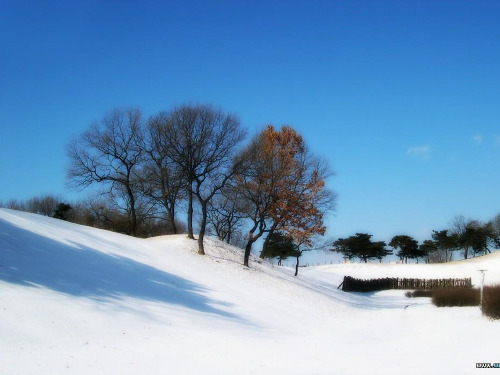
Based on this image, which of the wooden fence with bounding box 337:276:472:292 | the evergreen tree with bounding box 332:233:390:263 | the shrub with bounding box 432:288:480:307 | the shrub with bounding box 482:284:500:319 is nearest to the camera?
the shrub with bounding box 482:284:500:319

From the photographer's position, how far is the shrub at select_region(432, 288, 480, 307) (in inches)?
986

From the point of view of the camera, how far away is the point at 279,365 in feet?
38.0

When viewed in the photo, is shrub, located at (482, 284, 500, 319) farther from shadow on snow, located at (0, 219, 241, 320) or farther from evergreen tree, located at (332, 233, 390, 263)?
evergreen tree, located at (332, 233, 390, 263)

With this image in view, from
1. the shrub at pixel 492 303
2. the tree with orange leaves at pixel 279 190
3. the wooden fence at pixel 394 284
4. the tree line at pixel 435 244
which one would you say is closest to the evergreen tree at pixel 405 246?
the tree line at pixel 435 244

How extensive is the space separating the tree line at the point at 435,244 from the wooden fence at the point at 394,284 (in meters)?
28.9

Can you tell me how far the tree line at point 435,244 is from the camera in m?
78.1

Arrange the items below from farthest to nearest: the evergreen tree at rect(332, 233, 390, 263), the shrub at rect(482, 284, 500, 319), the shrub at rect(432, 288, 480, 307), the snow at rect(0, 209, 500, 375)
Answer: the evergreen tree at rect(332, 233, 390, 263)
the shrub at rect(432, 288, 480, 307)
the shrub at rect(482, 284, 500, 319)
the snow at rect(0, 209, 500, 375)

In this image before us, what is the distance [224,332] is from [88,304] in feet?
15.1

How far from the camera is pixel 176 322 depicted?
1558 centimetres

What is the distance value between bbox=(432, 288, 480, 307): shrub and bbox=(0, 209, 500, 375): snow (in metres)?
1.32

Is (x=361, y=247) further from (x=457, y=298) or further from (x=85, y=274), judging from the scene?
(x=85, y=274)

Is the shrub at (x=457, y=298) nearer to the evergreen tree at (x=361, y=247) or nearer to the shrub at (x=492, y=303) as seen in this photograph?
the shrub at (x=492, y=303)

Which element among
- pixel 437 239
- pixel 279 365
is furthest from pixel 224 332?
pixel 437 239

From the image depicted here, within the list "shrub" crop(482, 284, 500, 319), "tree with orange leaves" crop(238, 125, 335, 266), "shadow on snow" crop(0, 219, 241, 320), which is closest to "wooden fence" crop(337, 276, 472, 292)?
"tree with orange leaves" crop(238, 125, 335, 266)
